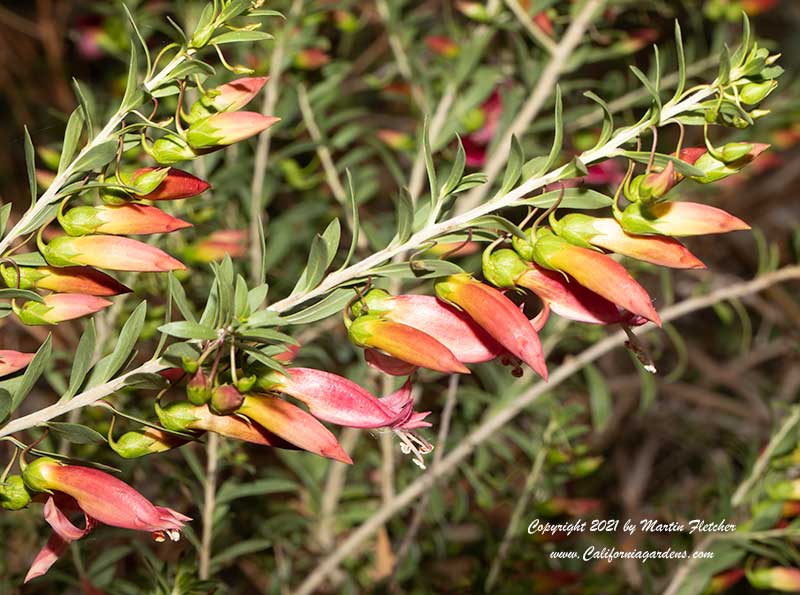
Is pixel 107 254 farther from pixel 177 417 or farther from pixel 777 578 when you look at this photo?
pixel 777 578

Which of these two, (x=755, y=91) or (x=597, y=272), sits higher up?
(x=755, y=91)

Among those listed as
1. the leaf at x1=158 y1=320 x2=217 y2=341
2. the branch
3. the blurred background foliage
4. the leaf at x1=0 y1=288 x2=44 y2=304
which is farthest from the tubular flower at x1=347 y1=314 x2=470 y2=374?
the branch

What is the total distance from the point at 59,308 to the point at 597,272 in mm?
377

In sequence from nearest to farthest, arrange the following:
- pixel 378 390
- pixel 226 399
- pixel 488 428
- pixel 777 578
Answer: pixel 226 399 → pixel 777 578 → pixel 488 428 → pixel 378 390

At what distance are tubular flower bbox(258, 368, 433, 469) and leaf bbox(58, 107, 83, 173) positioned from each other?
0.20 m

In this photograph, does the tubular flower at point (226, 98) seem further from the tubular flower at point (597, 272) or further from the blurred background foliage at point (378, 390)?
the blurred background foliage at point (378, 390)

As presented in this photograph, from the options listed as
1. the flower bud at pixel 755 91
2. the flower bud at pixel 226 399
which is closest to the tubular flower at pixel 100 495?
the flower bud at pixel 226 399

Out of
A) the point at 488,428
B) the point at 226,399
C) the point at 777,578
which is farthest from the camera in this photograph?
the point at 488,428

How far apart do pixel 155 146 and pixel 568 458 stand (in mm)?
887

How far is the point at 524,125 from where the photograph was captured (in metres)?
1.26

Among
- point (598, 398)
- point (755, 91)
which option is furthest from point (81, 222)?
point (598, 398)

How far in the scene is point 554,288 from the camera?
59cm

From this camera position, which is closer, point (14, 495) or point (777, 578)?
point (14, 495)

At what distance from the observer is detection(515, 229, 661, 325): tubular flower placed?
0.55 meters
